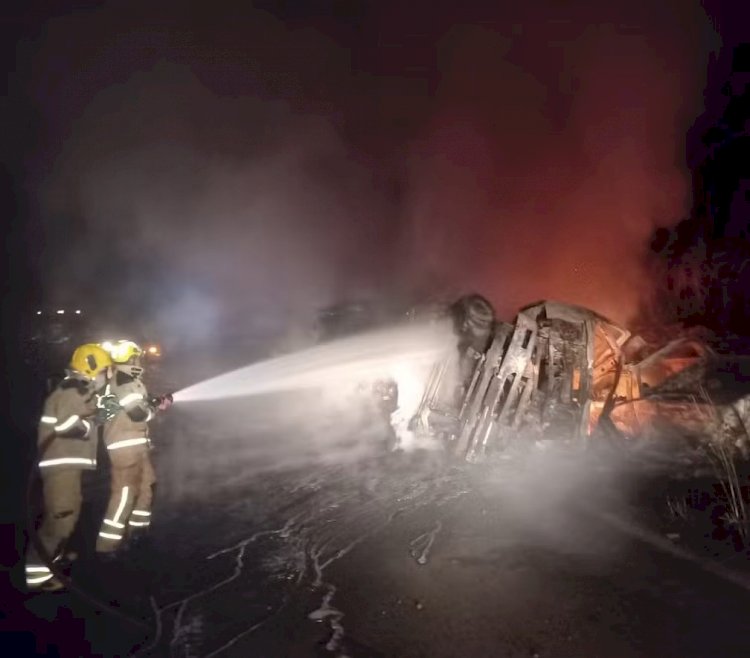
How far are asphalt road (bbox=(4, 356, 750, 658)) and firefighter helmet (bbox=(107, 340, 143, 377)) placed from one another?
4.92 feet

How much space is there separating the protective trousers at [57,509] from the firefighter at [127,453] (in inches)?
14.6

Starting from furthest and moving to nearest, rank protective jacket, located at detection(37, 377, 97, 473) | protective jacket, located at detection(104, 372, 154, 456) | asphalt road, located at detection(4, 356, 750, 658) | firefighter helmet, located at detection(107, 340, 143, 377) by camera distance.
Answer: firefighter helmet, located at detection(107, 340, 143, 377) → protective jacket, located at detection(104, 372, 154, 456) → protective jacket, located at detection(37, 377, 97, 473) → asphalt road, located at detection(4, 356, 750, 658)

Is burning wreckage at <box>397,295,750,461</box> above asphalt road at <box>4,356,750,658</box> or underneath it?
above

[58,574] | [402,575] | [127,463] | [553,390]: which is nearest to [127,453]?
[127,463]

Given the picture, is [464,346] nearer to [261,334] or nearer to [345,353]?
[345,353]

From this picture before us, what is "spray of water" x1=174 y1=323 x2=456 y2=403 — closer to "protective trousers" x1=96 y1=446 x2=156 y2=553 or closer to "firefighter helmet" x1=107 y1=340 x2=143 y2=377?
"firefighter helmet" x1=107 y1=340 x2=143 y2=377

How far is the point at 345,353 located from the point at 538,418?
4192 mm

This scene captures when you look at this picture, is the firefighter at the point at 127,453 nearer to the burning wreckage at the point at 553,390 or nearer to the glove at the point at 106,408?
the glove at the point at 106,408

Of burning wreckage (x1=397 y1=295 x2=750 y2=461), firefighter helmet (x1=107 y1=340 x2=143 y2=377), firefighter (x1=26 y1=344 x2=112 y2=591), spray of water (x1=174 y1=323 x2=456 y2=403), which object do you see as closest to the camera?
firefighter (x1=26 y1=344 x2=112 y2=591)

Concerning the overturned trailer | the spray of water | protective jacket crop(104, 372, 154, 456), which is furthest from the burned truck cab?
protective jacket crop(104, 372, 154, 456)

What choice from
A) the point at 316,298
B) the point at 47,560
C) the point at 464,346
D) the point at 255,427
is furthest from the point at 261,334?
the point at 47,560

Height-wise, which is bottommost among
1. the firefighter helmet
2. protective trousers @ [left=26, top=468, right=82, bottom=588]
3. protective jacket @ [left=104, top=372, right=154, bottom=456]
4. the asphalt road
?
the asphalt road

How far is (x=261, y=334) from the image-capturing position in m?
20.1

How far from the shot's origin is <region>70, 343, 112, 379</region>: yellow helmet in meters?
4.38
